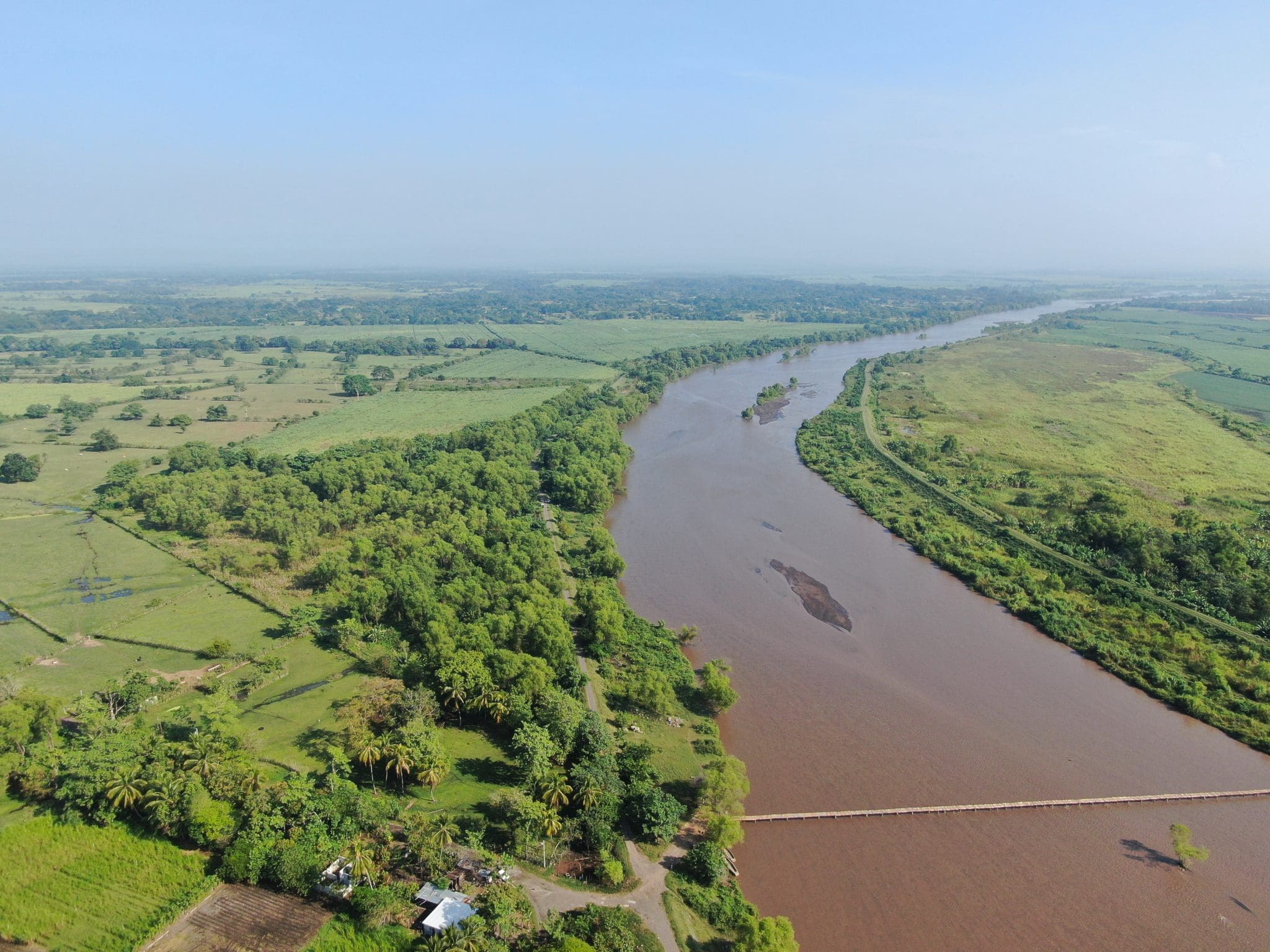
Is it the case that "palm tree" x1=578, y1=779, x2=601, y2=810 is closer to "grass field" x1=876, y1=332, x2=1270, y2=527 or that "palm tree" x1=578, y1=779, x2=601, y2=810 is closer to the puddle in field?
the puddle in field

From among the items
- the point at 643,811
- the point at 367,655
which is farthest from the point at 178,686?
the point at 643,811

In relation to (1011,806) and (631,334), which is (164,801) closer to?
(1011,806)

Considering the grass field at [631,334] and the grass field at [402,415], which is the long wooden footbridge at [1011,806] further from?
the grass field at [631,334]

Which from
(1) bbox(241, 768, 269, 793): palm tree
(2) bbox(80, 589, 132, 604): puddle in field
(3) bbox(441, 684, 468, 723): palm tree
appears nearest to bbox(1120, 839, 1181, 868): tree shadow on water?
(3) bbox(441, 684, 468, 723): palm tree

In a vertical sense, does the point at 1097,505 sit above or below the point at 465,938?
above

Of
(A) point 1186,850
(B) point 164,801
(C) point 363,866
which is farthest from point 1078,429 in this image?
(B) point 164,801

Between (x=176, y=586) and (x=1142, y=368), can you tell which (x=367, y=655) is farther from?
(x=1142, y=368)
